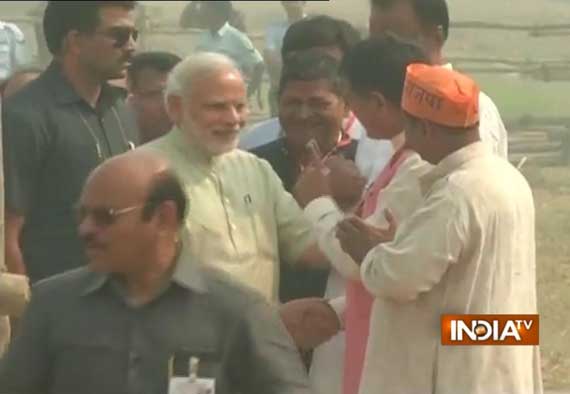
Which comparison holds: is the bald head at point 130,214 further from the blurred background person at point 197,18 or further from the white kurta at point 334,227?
the blurred background person at point 197,18

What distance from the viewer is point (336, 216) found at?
5031mm

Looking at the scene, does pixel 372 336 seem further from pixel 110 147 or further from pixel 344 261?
pixel 110 147

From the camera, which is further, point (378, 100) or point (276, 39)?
point (276, 39)

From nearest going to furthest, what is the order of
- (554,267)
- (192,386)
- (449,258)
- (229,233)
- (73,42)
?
(192,386) < (449,258) < (229,233) < (73,42) < (554,267)

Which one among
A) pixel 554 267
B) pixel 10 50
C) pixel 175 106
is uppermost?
pixel 10 50

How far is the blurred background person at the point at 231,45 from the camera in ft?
31.7

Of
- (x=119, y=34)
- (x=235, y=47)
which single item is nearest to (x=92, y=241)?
(x=119, y=34)

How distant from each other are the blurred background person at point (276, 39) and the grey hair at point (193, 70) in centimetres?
351

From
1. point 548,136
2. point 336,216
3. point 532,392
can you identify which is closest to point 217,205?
point 336,216

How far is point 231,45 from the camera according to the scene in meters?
9.81

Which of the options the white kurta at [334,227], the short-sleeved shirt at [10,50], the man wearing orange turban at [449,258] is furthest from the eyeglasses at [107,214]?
the short-sleeved shirt at [10,50]

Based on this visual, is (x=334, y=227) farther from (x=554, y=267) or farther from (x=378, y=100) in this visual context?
(x=554, y=267)

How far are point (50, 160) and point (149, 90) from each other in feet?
3.69

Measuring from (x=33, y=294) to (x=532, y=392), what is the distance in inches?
59.2
